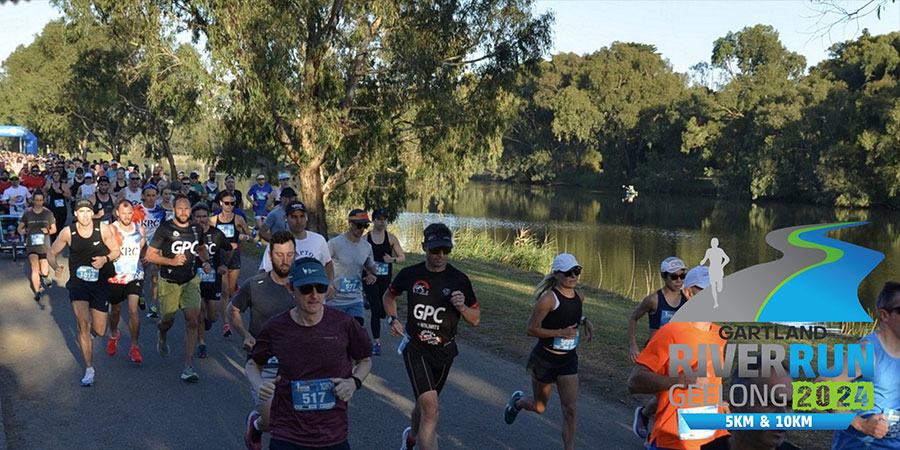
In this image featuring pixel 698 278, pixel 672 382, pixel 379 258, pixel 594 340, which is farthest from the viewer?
pixel 594 340

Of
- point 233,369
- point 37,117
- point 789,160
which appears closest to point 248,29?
point 233,369

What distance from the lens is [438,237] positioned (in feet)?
20.3

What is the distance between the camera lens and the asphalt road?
6.76 metres

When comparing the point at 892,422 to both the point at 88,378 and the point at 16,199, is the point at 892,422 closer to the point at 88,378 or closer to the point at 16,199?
the point at 88,378

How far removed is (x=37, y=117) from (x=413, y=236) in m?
39.2

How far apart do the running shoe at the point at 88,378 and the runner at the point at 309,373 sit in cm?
450

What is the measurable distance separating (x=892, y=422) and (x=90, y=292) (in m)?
7.63

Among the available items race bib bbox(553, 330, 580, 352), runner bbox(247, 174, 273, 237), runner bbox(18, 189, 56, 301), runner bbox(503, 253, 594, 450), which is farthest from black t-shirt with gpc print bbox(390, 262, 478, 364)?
runner bbox(247, 174, 273, 237)

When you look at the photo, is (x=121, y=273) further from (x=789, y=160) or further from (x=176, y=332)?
(x=789, y=160)

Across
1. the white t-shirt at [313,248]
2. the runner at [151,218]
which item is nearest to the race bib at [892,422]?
the white t-shirt at [313,248]

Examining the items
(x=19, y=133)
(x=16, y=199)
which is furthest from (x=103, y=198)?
(x=19, y=133)

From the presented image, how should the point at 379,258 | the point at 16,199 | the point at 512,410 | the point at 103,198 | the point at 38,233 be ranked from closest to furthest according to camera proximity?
the point at 512,410 < the point at 379,258 < the point at 38,233 < the point at 103,198 < the point at 16,199

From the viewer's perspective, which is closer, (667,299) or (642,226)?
(667,299)

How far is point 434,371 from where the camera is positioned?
20.3ft
